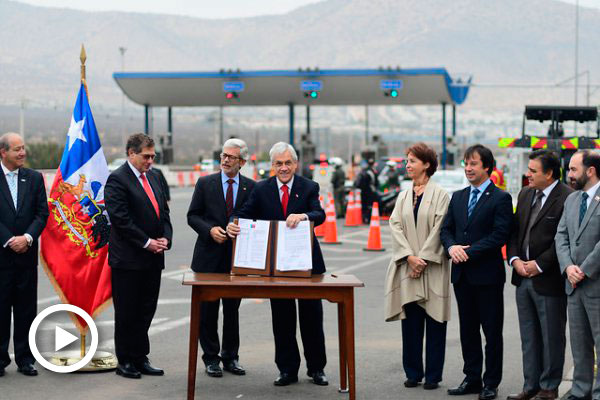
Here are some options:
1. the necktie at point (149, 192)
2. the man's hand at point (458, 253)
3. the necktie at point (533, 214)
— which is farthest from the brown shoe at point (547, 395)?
the necktie at point (149, 192)

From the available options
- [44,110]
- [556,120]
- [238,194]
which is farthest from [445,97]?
[44,110]

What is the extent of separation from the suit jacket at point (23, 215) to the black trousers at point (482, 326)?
12.0 feet

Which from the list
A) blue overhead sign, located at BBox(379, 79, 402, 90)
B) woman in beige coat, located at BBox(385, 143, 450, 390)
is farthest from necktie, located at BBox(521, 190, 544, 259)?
blue overhead sign, located at BBox(379, 79, 402, 90)

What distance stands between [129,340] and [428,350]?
2537 mm

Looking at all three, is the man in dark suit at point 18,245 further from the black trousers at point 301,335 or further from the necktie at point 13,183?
the black trousers at point 301,335

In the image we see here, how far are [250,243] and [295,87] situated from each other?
122ft

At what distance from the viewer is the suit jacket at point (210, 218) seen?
898cm

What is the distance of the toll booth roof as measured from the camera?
41312 mm

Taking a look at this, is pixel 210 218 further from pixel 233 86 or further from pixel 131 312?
pixel 233 86

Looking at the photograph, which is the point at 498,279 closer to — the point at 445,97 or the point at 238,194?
the point at 238,194

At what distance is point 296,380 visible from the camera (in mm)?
8703

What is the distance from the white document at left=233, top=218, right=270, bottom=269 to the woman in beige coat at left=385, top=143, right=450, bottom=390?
1.15 metres
